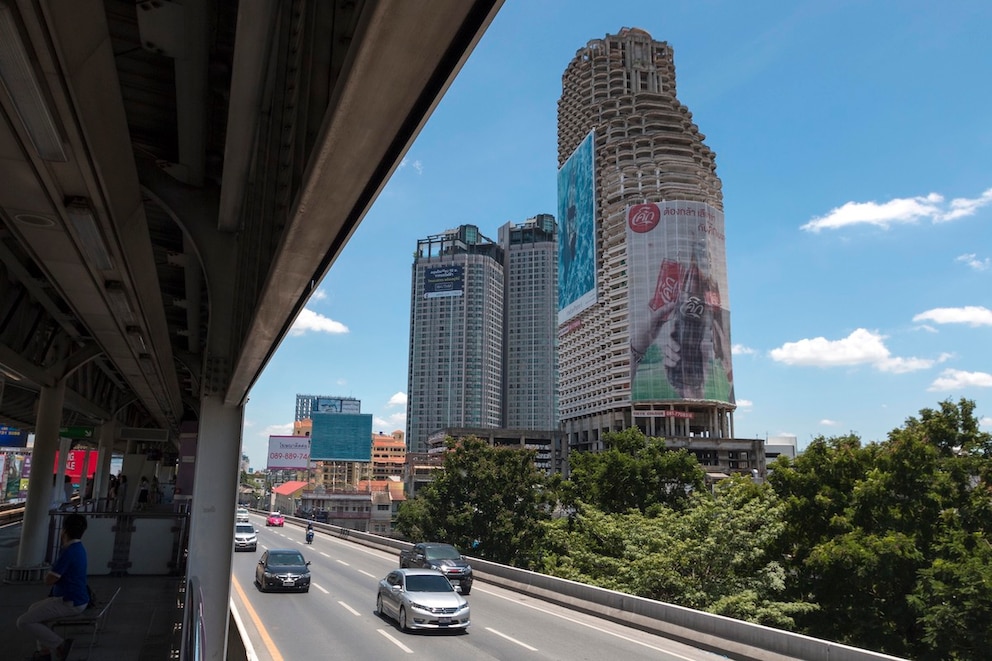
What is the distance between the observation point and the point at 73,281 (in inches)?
340

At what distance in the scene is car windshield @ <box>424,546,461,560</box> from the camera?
25.0 m

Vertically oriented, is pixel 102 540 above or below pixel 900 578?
above

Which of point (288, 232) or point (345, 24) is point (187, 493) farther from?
point (345, 24)

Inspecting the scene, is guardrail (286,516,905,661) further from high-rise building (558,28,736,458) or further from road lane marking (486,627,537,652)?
high-rise building (558,28,736,458)

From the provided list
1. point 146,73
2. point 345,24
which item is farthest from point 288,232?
point 146,73

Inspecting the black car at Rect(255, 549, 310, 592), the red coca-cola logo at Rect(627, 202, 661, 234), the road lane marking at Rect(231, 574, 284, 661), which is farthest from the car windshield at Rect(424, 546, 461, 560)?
the red coca-cola logo at Rect(627, 202, 661, 234)

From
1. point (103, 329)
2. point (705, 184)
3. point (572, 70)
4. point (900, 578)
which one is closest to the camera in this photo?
point (103, 329)

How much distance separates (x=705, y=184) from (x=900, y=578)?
111 meters

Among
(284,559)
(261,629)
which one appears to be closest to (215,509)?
(261,629)

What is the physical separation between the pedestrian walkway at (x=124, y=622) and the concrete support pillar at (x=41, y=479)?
3.30 feet

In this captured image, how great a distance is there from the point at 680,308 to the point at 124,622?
104435 mm

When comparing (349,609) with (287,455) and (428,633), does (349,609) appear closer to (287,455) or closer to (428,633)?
(428,633)

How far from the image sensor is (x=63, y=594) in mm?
7664

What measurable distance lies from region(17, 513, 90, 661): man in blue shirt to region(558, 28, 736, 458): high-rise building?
107 metres
